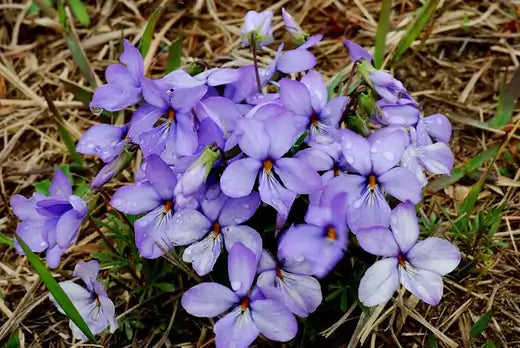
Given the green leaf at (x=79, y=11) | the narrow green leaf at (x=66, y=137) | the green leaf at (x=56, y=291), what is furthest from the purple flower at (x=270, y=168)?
the green leaf at (x=79, y=11)

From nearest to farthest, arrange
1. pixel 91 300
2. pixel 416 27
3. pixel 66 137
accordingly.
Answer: pixel 91 300, pixel 66 137, pixel 416 27

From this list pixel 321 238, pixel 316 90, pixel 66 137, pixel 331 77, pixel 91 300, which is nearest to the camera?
pixel 321 238

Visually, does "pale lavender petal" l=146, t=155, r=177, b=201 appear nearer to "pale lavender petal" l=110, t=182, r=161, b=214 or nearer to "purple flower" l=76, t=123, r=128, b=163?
"pale lavender petal" l=110, t=182, r=161, b=214

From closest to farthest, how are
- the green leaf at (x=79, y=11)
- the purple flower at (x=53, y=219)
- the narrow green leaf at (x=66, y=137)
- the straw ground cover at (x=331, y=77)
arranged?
the purple flower at (x=53, y=219)
the straw ground cover at (x=331, y=77)
the narrow green leaf at (x=66, y=137)
the green leaf at (x=79, y=11)

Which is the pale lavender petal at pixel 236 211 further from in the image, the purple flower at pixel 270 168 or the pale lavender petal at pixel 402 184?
the pale lavender petal at pixel 402 184

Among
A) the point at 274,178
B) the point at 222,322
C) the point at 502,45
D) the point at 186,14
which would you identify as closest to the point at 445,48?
the point at 502,45

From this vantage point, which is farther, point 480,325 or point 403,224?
point 480,325

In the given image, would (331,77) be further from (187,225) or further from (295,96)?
(187,225)

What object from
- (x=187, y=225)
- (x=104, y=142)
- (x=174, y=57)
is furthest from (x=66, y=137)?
(x=187, y=225)

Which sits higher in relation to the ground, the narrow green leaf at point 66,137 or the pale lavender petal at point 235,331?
the pale lavender petal at point 235,331
